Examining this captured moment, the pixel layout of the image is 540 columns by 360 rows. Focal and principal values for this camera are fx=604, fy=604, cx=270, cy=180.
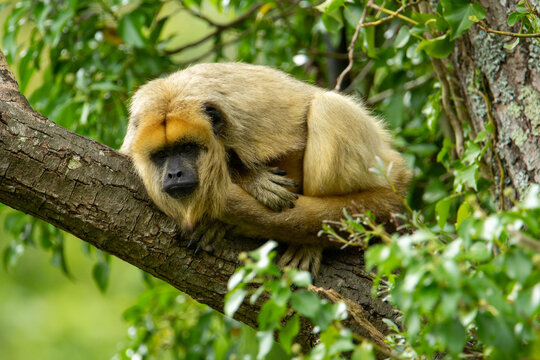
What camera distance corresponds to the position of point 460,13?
323 centimetres

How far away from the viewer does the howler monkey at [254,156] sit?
352cm

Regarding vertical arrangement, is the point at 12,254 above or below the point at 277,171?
below

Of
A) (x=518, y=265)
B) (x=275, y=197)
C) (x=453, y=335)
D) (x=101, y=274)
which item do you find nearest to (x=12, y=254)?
(x=101, y=274)

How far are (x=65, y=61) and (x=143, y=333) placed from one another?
8.18ft

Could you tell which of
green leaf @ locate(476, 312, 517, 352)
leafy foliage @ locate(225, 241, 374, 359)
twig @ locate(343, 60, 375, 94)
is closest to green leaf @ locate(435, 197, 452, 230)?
leafy foliage @ locate(225, 241, 374, 359)

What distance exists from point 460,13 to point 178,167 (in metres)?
1.82

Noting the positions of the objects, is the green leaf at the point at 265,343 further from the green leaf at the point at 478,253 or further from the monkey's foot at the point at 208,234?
the monkey's foot at the point at 208,234

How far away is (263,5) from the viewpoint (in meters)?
5.77

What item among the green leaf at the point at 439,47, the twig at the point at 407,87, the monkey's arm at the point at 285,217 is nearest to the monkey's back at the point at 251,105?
the monkey's arm at the point at 285,217

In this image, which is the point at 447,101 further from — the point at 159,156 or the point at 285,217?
the point at 159,156

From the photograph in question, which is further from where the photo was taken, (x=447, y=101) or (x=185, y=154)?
(x=447, y=101)

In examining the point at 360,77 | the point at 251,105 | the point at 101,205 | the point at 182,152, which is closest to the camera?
the point at 101,205

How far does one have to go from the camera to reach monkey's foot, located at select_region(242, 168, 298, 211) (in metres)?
3.57

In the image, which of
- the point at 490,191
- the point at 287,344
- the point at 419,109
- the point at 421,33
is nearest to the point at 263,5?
the point at 419,109
